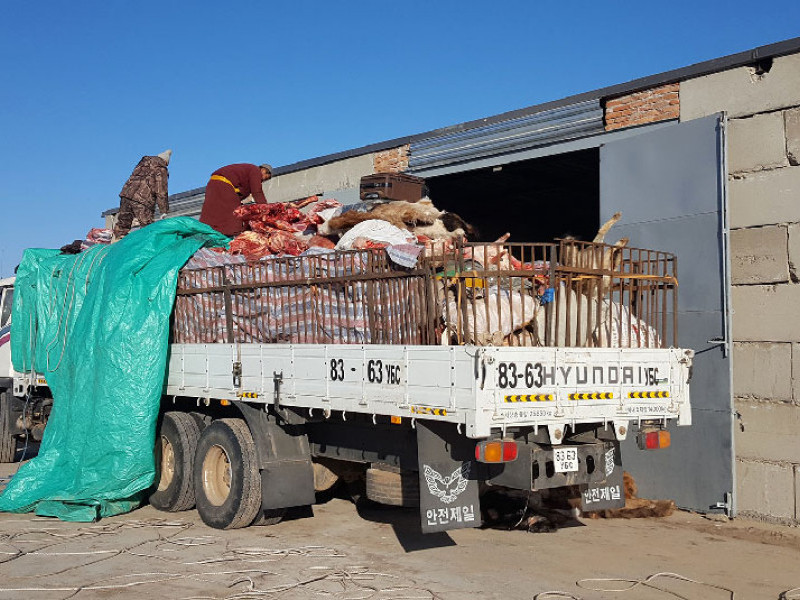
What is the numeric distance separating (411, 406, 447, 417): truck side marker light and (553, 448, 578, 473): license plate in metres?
1.00

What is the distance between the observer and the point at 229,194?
37.9 ft

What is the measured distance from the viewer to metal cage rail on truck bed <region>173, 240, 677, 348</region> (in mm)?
6250

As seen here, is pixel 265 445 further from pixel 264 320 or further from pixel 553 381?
pixel 553 381

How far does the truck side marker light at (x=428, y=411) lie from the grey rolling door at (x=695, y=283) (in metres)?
4.53

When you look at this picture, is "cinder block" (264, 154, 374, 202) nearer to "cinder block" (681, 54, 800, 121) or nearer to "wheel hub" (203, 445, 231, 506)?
"cinder block" (681, 54, 800, 121)

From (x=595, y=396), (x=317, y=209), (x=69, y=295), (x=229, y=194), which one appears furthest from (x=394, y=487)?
(x=229, y=194)

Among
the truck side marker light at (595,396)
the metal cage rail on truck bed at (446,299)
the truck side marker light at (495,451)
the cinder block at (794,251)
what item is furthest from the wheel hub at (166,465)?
the cinder block at (794,251)

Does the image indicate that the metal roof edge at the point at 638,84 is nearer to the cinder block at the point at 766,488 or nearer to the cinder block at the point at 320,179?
the cinder block at the point at 320,179

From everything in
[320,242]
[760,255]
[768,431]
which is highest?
[320,242]

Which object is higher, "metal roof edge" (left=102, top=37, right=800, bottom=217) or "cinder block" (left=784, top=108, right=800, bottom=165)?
"metal roof edge" (left=102, top=37, right=800, bottom=217)

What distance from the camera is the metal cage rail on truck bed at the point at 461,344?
5.88 m

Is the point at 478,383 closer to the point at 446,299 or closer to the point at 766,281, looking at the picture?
the point at 446,299

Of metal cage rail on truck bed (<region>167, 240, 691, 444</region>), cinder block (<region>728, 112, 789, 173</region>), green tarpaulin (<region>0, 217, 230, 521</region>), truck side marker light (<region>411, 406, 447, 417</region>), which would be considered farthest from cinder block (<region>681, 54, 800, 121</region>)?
green tarpaulin (<region>0, 217, 230, 521</region>)

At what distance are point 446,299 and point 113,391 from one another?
4.37 m
